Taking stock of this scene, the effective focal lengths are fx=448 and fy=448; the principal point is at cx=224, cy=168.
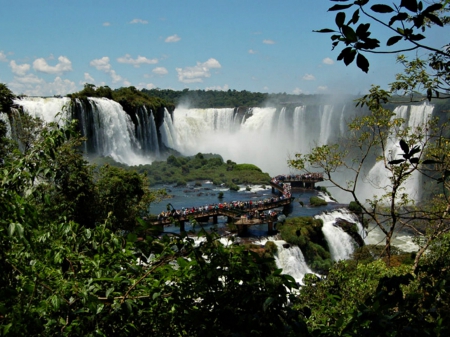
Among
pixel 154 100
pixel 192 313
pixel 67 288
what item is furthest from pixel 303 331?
pixel 154 100

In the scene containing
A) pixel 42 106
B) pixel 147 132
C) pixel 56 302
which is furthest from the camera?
pixel 147 132

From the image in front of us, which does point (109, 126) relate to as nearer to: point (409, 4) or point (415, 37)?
point (415, 37)

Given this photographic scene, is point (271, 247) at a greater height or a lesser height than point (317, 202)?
greater

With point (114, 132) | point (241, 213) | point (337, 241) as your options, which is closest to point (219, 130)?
point (114, 132)

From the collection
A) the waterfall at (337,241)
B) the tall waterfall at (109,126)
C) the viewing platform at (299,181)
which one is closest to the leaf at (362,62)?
the waterfall at (337,241)

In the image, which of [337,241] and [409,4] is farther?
[337,241]

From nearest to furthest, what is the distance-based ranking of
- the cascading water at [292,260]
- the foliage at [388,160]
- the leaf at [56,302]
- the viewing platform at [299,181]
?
the leaf at [56,302] → the foliage at [388,160] → the cascading water at [292,260] → the viewing platform at [299,181]

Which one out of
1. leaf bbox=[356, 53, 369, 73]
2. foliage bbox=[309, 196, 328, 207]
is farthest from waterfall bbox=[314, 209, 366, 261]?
leaf bbox=[356, 53, 369, 73]

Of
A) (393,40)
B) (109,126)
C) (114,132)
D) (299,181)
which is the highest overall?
(393,40)

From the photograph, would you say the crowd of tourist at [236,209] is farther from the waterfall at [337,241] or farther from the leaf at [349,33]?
the leaf at [349,33]
